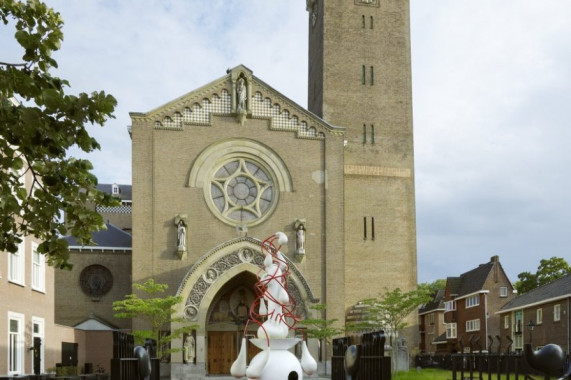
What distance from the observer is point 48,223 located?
8.66 metres

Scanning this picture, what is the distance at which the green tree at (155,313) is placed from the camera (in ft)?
118

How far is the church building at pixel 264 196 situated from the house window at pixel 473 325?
22.5 meters

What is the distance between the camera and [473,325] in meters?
67.0

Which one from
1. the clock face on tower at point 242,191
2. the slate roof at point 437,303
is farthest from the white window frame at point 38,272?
the slate roof at point 437,303

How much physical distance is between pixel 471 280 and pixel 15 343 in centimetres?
4970

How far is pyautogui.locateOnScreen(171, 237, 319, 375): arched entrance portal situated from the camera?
3897 centimetres

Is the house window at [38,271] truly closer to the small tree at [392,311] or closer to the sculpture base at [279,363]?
the small tree at [392,311]

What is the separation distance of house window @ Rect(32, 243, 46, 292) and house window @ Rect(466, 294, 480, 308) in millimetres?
44225

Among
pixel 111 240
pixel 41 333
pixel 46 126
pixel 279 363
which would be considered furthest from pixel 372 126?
pixel 46 126

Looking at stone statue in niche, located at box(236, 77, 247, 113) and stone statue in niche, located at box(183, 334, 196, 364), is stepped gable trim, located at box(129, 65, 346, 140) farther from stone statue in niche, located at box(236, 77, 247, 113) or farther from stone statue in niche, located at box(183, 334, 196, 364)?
stone statue in niche, located at box(183, 334, 196, 364)

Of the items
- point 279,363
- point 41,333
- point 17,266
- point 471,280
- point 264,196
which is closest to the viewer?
point 279,363

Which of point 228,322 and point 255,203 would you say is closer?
point 228,322

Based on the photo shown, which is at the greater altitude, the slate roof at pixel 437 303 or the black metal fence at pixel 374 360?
the black metal fence at pixel 374 360

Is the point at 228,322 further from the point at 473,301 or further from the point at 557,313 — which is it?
the point at 473,301
